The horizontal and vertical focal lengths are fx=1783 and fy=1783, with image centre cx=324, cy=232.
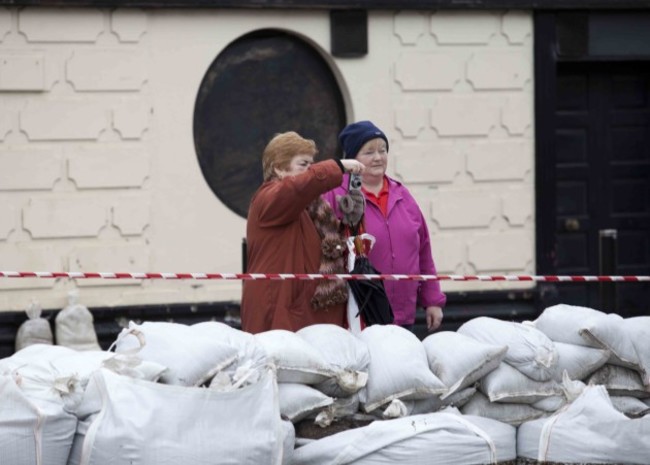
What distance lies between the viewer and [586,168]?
14430 mm

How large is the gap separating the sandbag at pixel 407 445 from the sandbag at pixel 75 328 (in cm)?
563

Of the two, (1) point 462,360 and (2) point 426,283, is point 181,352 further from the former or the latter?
(2) point 426,283

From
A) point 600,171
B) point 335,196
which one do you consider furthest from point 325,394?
point 600,171

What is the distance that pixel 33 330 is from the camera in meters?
11.9

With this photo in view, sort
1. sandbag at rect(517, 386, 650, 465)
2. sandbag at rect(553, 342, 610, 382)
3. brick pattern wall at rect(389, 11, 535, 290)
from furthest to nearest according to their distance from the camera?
brick pattern wall at rect(389, 11, 535, 290) → sandbag at rect(553, 342, 610, 382) → sandbag at rect(517, 386, 650, 465)

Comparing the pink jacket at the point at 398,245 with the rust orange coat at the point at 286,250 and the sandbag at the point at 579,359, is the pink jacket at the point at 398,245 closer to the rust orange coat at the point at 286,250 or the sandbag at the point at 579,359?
the rust orange coat at the point at 286,250

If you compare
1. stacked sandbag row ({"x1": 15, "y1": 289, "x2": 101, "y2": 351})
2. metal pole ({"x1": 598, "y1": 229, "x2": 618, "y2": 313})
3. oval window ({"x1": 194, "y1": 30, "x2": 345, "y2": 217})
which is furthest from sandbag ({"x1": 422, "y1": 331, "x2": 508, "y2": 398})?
oval window ({"x1": 194, "y1": 30, "x2": 345, "y2": 217})

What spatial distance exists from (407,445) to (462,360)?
1.71ft

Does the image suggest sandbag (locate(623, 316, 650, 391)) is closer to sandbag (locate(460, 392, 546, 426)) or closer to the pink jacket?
sandbag (locate(460, 392, 546, 426))

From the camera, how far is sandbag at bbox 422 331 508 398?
271 inches

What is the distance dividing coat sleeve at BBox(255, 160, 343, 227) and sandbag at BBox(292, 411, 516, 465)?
169 centimetres

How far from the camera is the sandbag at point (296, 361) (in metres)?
6.59

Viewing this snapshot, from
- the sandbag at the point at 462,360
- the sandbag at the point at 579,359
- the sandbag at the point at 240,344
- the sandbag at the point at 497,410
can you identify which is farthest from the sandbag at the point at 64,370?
the sandbag at the point at 579,359

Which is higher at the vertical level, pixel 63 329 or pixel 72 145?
pixel 72 145
